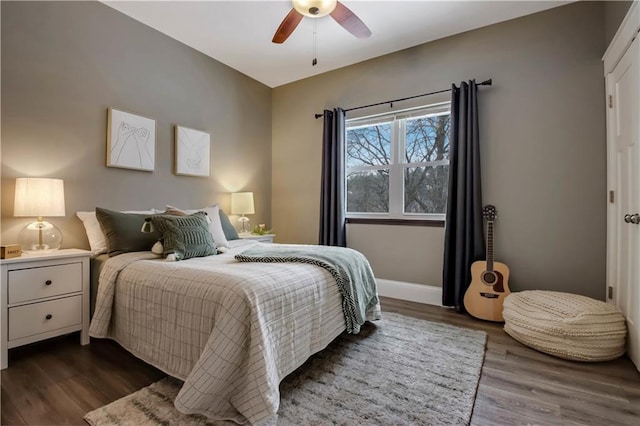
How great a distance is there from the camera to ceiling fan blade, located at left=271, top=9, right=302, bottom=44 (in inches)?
87.1

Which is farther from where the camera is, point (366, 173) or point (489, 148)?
point (366, 173)

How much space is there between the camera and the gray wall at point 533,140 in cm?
247

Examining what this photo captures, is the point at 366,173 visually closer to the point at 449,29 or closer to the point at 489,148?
the point at 489,148

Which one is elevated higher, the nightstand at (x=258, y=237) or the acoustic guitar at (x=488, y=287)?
the nightstand at (x=258, y=237)

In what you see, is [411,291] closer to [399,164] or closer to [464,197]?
[464,197]

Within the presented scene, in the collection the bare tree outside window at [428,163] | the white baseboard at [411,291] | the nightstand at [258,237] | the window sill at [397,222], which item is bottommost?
the white baseboard at [411,291]

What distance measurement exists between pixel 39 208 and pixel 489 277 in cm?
355

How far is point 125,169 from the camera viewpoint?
2744 millimetres

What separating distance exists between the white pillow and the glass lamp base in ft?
0.66

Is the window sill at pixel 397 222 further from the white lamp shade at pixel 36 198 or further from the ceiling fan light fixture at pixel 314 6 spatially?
the white lamp shade at pixel 36 198

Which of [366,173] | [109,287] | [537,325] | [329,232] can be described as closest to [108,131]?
[109,287]

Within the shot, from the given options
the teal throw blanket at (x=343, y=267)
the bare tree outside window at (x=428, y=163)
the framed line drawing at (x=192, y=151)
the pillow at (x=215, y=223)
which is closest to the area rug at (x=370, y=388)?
the teal throw blanket at (x=343, y=267)

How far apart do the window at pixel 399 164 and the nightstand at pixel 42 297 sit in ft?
8.93

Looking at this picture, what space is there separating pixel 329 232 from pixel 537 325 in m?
2.19
